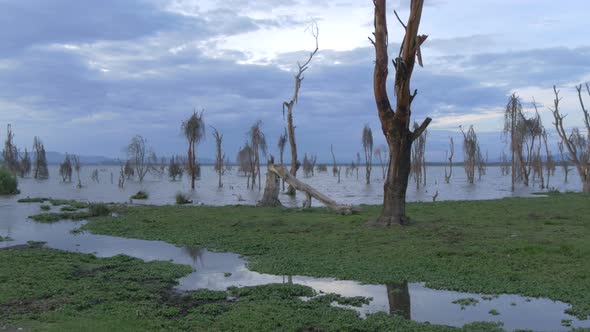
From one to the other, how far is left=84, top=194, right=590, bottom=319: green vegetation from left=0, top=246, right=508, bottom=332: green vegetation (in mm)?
1935

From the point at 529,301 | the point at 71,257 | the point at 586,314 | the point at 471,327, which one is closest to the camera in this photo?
the point at 471,327

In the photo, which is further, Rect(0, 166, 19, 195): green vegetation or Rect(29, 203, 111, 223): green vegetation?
Rect(0, 166, 19, 195): green vegetation

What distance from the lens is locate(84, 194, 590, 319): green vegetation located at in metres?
8.95

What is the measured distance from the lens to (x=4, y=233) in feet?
51.0

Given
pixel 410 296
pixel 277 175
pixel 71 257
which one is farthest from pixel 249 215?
pixel 410 296

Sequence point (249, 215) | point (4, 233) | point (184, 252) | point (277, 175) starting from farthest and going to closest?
point (277, 175) → point (249, 215) → point (4, 233) → point (184, 252)

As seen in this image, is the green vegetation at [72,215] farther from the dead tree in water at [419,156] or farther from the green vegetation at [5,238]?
the dead tree in water at [419,156]

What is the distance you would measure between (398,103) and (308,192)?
8325 mm

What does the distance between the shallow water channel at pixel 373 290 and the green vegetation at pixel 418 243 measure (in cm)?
33

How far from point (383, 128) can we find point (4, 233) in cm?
1130

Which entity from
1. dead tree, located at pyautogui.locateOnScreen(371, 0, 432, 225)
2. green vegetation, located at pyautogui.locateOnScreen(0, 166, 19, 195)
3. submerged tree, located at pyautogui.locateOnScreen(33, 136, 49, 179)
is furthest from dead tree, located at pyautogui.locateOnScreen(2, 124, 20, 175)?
dead tree, located at pyautogui.locateOnScreen(371, 0, 432, 225)

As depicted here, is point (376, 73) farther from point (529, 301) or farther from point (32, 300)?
point (32, 300)

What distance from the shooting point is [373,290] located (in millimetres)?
8445

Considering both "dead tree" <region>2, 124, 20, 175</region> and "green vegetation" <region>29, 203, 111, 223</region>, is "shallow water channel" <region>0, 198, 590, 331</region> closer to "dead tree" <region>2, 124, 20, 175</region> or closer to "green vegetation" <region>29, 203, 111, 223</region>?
"green vegetation" <region>29, 203, 111, 223</region>
